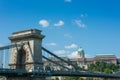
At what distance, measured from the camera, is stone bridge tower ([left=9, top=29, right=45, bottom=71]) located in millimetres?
51406

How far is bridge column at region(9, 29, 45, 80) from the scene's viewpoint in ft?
169

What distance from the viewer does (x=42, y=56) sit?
55250mm

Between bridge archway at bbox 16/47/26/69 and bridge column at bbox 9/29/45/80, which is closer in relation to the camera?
bridge column at bbox 9/29/45/80

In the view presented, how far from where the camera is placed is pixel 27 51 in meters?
52.7

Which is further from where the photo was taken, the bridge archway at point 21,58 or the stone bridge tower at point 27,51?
the bridge archway at point 21,58

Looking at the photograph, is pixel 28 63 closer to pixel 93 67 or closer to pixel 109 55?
pixel 93 67

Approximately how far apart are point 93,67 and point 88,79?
43.5 metres

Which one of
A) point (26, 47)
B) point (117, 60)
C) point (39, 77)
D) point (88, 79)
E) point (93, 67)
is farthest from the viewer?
point (117, 60)

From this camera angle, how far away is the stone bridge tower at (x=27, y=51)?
169 ft

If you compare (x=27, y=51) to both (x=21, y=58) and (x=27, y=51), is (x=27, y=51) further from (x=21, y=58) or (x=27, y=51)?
(x=21, y=58)

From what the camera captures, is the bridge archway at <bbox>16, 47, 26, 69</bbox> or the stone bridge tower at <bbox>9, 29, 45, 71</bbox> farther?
the bridge archway at <bbox>16, 47, 26, 69</bbox>

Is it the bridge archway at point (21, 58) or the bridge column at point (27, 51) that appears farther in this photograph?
the bridge archway at point (21, 58)

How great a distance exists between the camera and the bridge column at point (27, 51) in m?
51.4

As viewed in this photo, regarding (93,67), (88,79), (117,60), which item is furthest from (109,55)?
(88,79)
